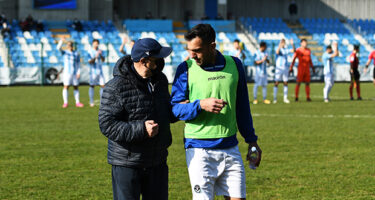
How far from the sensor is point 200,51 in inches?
185

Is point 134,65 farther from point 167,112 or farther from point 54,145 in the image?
point 54,145

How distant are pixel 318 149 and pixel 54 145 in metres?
4.76

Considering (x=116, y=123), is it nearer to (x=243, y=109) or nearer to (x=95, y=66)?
(x=243, y=109)

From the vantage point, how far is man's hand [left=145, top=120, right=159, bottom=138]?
14.2 feet

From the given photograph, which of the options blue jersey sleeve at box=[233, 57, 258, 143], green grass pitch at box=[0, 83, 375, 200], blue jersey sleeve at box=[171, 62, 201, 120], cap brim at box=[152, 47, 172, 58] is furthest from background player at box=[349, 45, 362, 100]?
cap brim at box=[152, 47, 172, 58]

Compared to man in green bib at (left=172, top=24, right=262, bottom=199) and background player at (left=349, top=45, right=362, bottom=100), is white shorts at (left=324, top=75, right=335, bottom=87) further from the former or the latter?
man in green bib at (left=172, top=24, right=262, bottom=199)

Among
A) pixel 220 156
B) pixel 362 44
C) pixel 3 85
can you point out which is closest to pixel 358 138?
pixel 220 156

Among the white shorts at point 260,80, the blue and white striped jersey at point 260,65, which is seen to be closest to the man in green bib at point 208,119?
the white shorts at point 260,80

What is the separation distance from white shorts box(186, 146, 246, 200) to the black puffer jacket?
1.10ft

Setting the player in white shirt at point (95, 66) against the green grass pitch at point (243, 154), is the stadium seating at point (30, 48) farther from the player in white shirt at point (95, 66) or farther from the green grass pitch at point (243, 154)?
the green grass pitch at point (243, 154)

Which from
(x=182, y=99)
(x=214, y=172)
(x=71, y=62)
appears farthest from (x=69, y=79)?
(x=214, y=172)

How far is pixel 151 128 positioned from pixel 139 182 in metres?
0.53

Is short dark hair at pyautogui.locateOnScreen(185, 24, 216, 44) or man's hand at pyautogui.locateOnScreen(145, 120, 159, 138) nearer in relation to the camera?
man's hand at pyautogui.locateOnScreen(145, 120, 159, 138)

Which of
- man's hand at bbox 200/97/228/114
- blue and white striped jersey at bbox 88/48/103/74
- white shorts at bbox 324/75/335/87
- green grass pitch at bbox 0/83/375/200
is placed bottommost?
green grass pitch at bbox 0/83/375/200
